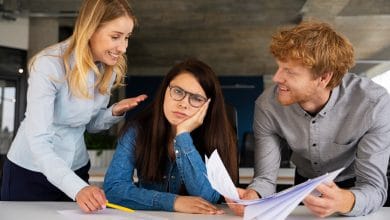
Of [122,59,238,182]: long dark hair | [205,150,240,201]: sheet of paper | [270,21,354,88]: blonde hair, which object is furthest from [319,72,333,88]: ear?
[205,150,240,201]: sheet of paper

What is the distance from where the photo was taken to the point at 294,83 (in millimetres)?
1709

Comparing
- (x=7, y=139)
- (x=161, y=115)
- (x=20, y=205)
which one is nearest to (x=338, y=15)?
(x=7, y=139)

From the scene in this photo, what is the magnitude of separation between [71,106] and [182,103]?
44 centimetres

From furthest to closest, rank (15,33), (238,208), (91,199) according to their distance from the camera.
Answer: (15,33), (238,208), (91,199)

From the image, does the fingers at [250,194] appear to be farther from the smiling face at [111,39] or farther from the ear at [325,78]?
the smiling face at [111,39]

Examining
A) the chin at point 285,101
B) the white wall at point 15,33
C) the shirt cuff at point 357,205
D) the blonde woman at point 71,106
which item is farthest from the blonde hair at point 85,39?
the white wall at point 15,33

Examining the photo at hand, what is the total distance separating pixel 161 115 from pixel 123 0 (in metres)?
0.50

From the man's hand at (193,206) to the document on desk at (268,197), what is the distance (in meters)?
0.21

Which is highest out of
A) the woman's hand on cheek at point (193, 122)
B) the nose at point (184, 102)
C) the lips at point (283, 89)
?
the lips at point (283, 89)

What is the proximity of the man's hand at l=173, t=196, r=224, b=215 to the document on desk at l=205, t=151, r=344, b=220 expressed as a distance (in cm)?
21

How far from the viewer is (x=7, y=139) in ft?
26.9

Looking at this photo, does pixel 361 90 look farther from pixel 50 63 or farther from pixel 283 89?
pixel 50 63

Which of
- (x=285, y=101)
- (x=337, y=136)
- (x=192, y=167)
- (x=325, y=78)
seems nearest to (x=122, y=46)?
(x=192, y=167)

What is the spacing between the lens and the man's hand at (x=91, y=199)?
1.44 m
